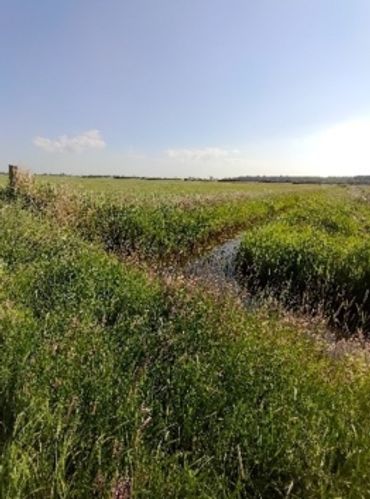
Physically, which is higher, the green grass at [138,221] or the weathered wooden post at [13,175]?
the weathered wooden post at [13,175]

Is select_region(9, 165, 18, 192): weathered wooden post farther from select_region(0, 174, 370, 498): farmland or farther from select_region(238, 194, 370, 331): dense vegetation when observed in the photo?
select_region(0, 174, 370, 498): farmland

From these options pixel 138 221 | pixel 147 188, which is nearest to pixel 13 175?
pixel 138 221

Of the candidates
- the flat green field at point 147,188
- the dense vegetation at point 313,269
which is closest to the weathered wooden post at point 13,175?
the flat green field at point 147,188

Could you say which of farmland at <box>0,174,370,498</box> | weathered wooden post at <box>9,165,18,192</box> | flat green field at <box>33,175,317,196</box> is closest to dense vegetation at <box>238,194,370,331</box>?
farmland at <box>0,174,370,498</box>

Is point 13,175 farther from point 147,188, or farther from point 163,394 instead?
point 147,188

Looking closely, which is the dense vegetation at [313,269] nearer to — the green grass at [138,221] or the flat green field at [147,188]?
the green grass at [138,221]

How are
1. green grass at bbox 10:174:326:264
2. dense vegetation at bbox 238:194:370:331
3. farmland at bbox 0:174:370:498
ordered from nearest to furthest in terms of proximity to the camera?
farmland at bbox 0:174:370:498, dense vegetation at bbox 238:194:370:331, green grass at bbox 10:174:326:264

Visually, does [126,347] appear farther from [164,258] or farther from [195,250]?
[195,250]

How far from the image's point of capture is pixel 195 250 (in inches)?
712

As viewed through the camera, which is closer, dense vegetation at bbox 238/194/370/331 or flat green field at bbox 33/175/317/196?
dense vegetation at bbox 238/194/370/331

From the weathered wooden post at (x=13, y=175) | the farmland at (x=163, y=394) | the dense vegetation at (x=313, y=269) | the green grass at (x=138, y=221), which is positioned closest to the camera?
the farmland at (x=163, y=394)

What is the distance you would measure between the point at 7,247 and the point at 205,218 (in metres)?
11.8

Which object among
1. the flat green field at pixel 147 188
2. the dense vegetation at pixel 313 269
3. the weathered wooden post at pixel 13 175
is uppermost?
the weathered wooden post at pixel 13 175

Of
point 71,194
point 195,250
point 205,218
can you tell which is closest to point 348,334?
point 195,250
